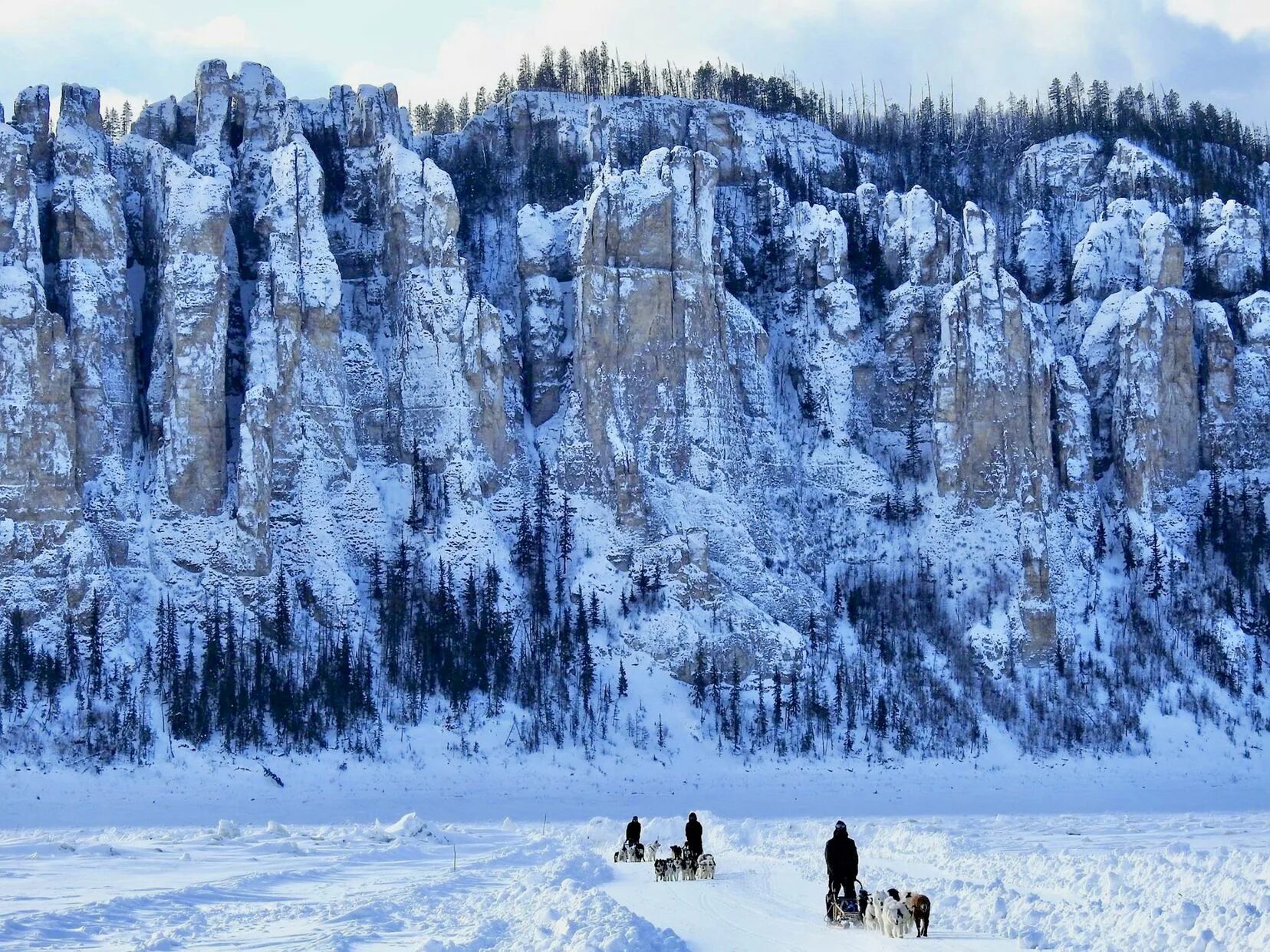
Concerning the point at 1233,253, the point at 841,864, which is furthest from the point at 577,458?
the point at 841,864

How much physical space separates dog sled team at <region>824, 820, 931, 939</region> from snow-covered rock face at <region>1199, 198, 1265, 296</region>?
11966cm

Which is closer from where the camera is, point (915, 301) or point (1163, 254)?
point (915, 301)

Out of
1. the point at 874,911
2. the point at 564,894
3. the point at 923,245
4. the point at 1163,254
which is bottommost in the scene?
the point at 874,911

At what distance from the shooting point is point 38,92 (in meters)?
121

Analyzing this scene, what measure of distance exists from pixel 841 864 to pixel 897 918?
252 cm

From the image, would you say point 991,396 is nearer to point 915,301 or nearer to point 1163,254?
point 915,301

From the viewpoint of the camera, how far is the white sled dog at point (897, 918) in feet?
94.3

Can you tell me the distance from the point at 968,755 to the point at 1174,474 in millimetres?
34838

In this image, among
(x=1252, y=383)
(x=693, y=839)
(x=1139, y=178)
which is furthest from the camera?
(x=1139, y=178)

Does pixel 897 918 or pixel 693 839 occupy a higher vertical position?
pixel 693 839

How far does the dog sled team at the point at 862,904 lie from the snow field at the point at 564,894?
0.36m

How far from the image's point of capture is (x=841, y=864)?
31.2 m

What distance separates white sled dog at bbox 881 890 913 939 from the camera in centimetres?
2875

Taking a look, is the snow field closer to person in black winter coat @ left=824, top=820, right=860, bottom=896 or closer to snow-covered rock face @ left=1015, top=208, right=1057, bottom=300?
person in black winter coat @ left=824, top=820, right=860, bottom=896
